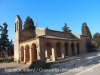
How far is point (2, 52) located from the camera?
117 feet

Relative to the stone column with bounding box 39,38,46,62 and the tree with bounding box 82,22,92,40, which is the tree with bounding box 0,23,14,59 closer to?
the stone column with bounding box 39,38,46,62

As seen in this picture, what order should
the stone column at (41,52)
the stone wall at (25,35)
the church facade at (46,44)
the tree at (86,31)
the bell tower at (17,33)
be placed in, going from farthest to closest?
the tree at (86,31), the stone wall at (25,35), the bell tower at (17,33), the church facade at (46,44), the stone column at (41,52)

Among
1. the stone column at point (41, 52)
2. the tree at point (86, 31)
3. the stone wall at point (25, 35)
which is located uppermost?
the tree at point (86, 31)

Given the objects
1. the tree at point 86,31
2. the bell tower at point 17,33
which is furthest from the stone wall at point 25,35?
the tree at point 86,31

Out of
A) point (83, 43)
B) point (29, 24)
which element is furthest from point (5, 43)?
point (83, 43)

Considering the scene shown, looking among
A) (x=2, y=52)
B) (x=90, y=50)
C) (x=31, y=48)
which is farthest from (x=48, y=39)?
(x=2, y=52)

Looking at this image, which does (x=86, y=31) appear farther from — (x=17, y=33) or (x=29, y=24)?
(x=17, y=33)

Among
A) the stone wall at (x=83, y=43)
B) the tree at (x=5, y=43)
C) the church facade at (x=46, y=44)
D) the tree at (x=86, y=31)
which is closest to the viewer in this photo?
the church facade at (x=46, y=44)

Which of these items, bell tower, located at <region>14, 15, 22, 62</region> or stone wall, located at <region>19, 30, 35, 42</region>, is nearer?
bell tower, located at <region>14, 15, 22, 62</region>

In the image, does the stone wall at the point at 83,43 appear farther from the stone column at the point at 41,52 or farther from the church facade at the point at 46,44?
the stone column at the point at 41,52

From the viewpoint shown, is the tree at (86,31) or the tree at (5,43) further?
the tree at (86,31)

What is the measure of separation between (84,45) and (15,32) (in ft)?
62.7

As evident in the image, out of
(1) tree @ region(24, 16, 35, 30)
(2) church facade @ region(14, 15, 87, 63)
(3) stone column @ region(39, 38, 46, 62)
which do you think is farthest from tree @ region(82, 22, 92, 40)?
(3) stone column @ region(39, 38, 46, 62)

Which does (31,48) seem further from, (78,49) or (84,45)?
(84,45)
